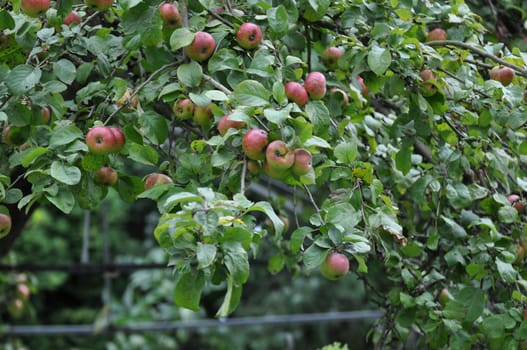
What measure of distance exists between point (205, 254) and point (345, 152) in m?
0.37

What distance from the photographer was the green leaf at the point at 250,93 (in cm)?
108

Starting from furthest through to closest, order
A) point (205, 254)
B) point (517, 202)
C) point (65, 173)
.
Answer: point (517, 202) → point (65, 173) → point (205, 254)

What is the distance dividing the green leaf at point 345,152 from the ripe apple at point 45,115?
1.79 ft

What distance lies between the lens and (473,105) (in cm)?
143

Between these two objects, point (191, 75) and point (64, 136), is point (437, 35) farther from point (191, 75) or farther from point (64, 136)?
point (64, 136)

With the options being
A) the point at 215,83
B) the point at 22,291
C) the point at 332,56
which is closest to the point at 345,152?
the point at 215,83

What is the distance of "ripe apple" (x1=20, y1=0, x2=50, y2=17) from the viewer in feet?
4.11

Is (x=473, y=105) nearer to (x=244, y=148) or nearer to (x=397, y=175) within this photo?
(x=397, y=175)

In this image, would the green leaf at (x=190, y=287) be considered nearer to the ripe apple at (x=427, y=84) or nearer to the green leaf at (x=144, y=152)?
the green leaf at (x=144, y=152)

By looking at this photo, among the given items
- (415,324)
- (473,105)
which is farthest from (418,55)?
(415,324)

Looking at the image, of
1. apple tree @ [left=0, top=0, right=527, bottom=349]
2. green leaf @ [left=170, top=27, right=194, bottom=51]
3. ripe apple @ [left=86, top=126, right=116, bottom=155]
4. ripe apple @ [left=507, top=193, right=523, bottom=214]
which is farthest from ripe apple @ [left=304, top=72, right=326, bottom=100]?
ripe apple @ [left=507, top=193, right=523, bottom=214]

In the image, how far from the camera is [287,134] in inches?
41.2

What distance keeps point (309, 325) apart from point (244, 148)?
427 cm

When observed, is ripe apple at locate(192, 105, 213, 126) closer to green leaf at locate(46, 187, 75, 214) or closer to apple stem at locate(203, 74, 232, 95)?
apple stem at locate(203, 74, 232, 95)
